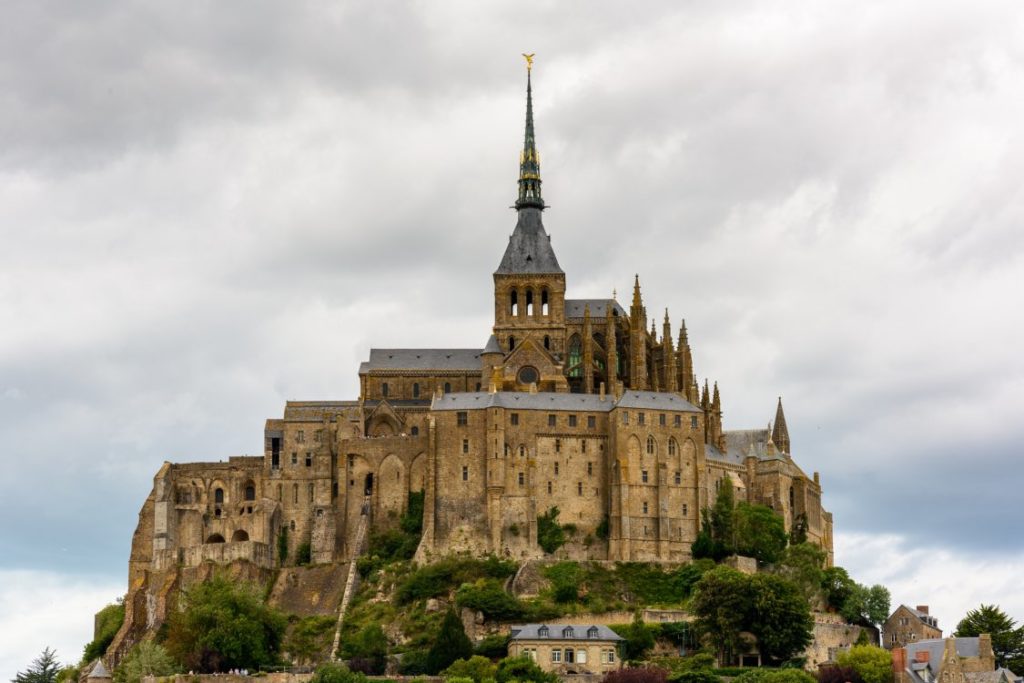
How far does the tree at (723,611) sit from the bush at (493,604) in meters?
10.3

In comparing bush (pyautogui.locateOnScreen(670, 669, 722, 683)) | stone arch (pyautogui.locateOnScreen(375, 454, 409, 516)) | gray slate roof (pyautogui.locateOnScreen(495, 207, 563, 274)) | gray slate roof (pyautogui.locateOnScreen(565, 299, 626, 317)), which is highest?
gray slate roof (pyautogui.locateOnScreen(495, 207, 563, 274))

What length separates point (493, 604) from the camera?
108 m

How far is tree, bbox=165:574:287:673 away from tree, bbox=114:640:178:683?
0.93 m

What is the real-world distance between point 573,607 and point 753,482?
17942 millimetres

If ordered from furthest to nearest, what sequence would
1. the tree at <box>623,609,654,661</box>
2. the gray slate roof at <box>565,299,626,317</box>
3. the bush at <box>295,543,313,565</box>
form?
the gray slate roof at <box>565,299,626,317</box> → the bush at <box>295,543,313,565</box> → the tree at <box>623,609,654,661</box>

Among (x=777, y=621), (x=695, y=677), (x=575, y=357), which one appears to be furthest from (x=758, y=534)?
(x=695, y=677)

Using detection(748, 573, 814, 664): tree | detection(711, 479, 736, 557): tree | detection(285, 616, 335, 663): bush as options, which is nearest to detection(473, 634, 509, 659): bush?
detection(285, 616, 335, 663): bush

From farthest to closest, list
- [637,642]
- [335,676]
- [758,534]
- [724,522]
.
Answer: [724,522] < [758,534] < [637,642] < [335,676]

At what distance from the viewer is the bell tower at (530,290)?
12838 cm

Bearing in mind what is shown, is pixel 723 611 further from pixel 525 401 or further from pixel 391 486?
pixel 391 486

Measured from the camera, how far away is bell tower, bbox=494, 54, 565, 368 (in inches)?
5054

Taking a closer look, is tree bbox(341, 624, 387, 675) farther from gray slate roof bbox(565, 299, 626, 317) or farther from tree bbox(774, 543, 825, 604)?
gray slate roof bbox(565, 299, 626, 317)

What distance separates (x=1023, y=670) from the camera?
353 ft

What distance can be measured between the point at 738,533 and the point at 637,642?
46.4 ft
